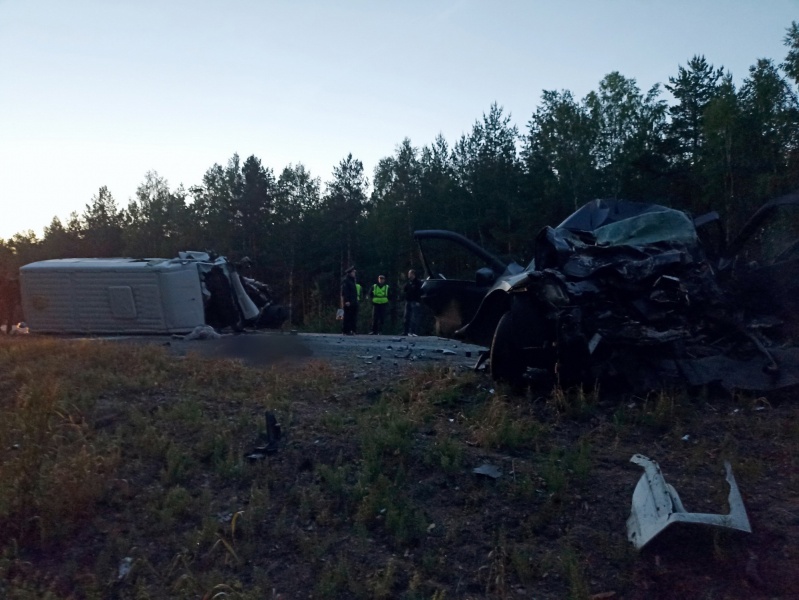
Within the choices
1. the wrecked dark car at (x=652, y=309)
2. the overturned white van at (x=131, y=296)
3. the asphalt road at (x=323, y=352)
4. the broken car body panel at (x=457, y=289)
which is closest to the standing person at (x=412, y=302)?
the overturned white van at (x=131, y=296)

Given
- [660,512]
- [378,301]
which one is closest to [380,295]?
[378,301]

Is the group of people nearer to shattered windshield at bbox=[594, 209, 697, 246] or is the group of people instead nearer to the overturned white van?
the overturned white van

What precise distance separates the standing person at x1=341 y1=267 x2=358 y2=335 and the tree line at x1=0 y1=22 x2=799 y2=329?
7.38 meters

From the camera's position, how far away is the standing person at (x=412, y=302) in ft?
58.7

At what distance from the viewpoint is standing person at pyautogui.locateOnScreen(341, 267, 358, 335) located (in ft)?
61.8

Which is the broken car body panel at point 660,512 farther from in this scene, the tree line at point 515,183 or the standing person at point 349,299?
the tree line at point 515,183

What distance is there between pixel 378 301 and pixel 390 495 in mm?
14703

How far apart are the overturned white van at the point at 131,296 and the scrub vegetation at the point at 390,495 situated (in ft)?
26.8

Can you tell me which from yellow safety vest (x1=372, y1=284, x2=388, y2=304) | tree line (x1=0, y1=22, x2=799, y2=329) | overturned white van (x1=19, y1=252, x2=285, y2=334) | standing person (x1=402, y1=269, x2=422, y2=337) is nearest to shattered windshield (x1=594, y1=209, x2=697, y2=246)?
overturned white van (x1=19, y1=252, x2=285, y2=334)

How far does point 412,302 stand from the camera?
18203mm

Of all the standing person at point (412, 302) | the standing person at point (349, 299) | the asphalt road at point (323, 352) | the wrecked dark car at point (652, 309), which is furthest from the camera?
the standing person at point (349, 299)

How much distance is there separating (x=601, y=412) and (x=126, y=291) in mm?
11229

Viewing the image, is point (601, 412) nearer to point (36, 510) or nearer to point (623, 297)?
point (623, 297)

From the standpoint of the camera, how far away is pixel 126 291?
1527cm
